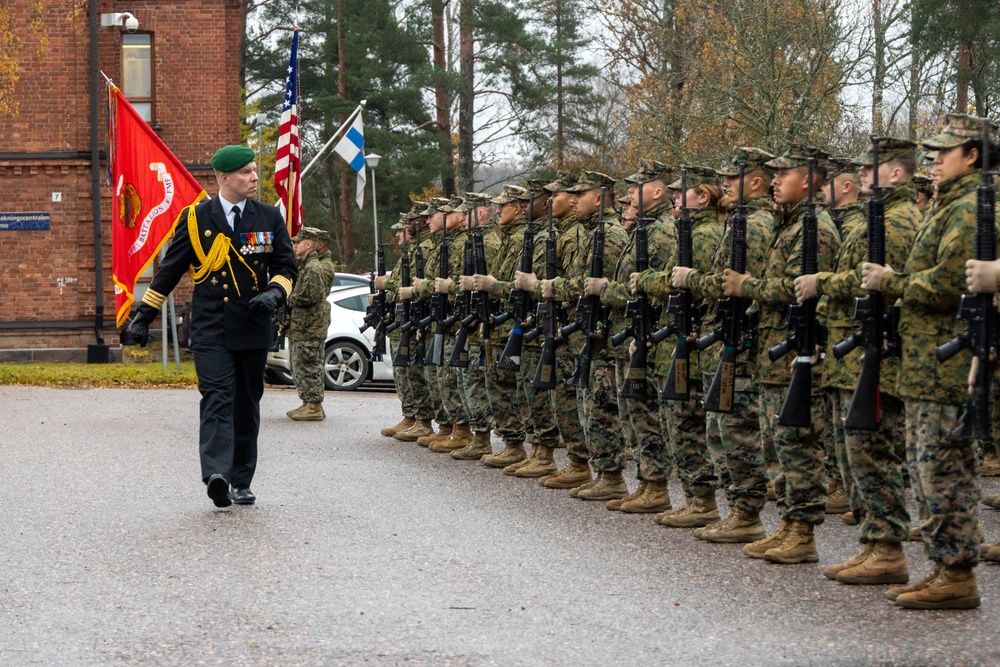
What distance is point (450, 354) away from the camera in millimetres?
12969

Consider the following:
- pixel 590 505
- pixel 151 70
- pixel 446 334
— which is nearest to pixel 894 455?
pixel 590 505

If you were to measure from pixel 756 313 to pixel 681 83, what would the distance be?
25437 millimetres

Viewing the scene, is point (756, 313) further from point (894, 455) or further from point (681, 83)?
point (681, 83)

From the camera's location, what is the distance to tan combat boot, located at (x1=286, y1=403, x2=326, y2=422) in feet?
53.3

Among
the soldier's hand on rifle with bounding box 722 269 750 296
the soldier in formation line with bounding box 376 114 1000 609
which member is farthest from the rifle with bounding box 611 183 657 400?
the soldier's hand on rifle with bounding box 722 269 750 296

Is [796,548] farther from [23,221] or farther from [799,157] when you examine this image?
[23,221]

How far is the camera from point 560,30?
2069 inches

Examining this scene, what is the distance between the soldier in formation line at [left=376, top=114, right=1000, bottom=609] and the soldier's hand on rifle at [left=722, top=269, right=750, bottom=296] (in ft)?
0.04

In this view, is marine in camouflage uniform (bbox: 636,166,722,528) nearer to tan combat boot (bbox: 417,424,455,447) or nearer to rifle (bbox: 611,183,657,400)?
rifle (bbox: 611,183,657,400)

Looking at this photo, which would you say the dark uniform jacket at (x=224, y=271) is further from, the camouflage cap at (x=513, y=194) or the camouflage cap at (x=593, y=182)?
the camouflage cap at (x=513, y=194)

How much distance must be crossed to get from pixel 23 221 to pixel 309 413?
1592 cm

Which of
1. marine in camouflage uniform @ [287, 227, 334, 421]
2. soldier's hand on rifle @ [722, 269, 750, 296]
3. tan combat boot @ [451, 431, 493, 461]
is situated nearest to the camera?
soldier's hand on rifle @ [722, 269, 750, 296]

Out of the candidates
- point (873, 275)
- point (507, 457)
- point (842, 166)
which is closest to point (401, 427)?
point (507, 457)

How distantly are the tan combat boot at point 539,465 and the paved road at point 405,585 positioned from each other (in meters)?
0.28
